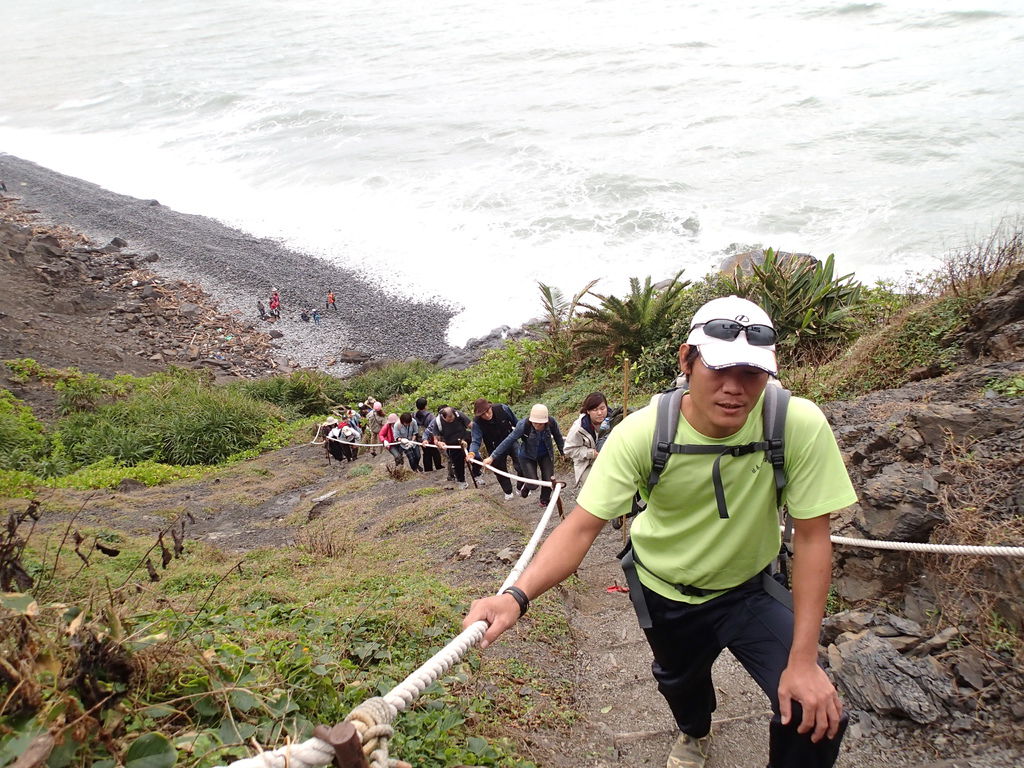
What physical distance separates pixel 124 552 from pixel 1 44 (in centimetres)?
10822

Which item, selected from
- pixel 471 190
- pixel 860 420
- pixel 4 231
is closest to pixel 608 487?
pixel 860 420

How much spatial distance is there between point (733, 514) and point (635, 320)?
385 inches

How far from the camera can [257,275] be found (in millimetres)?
28938

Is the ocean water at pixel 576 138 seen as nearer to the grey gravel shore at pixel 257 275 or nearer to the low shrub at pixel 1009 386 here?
the grey gravel shore at pixel 257 275

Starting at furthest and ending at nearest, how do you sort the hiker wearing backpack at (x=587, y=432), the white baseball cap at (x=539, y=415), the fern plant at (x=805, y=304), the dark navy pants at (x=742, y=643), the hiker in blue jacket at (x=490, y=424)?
the fern plant at (x=805, y=304)
the hiker in blue jacket at (x=490, y=424)
the white baseball cap at (x=539, y=415)
the hiker wearing backpack at (x=587, y=432)
the dark navy pants at (x=742, y=643)

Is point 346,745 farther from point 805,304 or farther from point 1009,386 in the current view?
point 805,304

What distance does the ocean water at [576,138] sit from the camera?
25.8 m

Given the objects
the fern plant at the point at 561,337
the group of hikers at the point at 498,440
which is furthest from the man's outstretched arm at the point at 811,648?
the fern plant at the point at 561,337

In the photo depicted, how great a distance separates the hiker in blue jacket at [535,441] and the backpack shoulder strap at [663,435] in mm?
5361

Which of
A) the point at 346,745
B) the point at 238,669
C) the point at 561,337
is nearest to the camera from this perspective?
the point at 346,745

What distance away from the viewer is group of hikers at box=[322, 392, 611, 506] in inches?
266

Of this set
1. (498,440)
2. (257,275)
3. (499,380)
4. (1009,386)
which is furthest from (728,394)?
(257,275)

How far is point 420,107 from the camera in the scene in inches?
1880

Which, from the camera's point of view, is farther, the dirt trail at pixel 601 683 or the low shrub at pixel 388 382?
the low shrub at pixel 388 382
